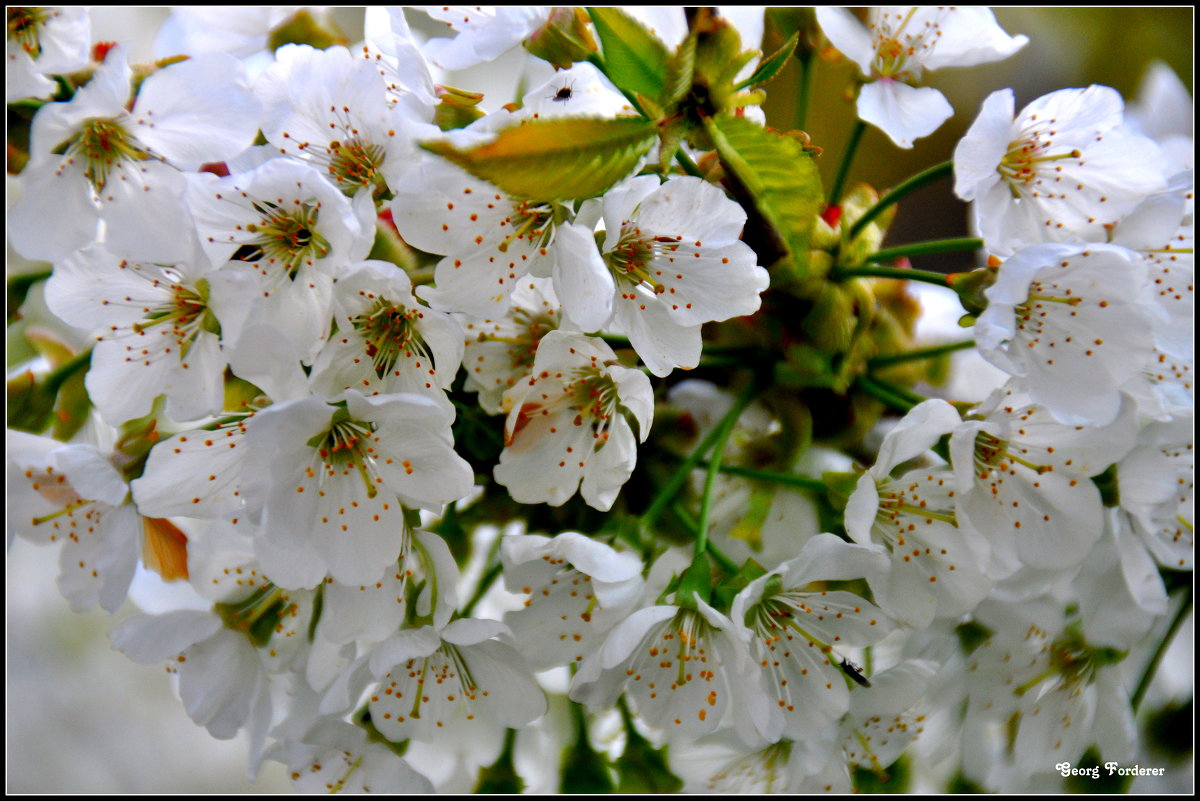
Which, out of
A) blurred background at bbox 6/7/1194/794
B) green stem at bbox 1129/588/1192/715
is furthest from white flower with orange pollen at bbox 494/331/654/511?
blurred background at bbox 6/7/1194/794

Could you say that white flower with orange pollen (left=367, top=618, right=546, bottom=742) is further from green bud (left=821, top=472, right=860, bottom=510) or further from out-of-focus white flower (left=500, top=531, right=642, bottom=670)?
green bud (left=821, top=472, right=860, bottom=510)

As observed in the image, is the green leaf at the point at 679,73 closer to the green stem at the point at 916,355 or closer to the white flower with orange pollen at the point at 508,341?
the white flower with orange pollen at the point at 508,341

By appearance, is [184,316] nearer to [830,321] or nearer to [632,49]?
[632,49]

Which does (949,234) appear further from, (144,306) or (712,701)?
(144,306)

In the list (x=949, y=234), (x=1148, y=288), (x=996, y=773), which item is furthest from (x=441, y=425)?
Answer: (x=949, y=234)

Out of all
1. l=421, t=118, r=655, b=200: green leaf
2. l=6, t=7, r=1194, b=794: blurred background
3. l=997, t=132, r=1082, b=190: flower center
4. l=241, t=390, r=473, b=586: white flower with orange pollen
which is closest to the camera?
l=421, t=118, r=655, b=200: green leaf

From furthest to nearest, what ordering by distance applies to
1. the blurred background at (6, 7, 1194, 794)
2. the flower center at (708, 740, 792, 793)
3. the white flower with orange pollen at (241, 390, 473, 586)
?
the blurred background at (6, 7, 1194, 794) → the flower center at (708, 740, 792, 793) → the white flower with orange pollen at (241, 390, 473, 586)

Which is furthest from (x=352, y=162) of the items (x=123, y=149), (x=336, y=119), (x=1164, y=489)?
(x=1164, y=489)
